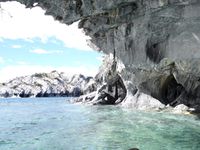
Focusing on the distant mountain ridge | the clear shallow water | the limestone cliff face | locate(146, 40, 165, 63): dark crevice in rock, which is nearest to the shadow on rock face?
the limestone cliff face

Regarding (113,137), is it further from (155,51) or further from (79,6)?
(155,51)

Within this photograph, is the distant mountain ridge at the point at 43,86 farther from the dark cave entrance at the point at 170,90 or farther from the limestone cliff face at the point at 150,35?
the limestone cliff face at the point at 150,35

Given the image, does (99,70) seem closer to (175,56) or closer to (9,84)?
(175,56)

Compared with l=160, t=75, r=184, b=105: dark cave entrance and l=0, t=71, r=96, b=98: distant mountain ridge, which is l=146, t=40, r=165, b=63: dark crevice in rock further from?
l=0, t=71, r=96, b=98: distant mountain ridge

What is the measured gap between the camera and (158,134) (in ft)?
78.0

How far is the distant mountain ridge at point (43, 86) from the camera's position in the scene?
160 m

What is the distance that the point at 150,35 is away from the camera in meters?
39.6

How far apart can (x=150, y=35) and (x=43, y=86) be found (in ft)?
430

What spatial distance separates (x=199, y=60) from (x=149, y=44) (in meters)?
7.38

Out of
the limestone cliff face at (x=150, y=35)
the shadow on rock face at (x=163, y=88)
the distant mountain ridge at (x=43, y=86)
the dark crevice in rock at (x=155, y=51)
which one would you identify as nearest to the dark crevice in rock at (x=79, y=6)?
the limestone cliff face at (x=150, y=35)

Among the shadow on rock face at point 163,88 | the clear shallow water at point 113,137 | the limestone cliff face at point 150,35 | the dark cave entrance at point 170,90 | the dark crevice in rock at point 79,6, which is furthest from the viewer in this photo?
the dark cave entrance at point 170,90

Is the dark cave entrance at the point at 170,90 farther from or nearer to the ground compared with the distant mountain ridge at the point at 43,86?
nearer to the ground

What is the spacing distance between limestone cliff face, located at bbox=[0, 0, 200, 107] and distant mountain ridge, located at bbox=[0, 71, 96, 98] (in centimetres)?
10734

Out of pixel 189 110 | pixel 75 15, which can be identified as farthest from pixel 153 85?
pixel 75 15
